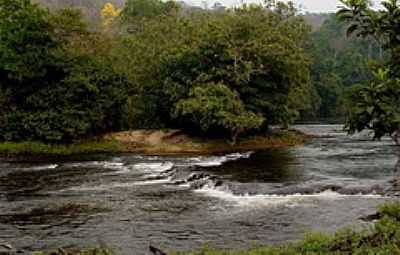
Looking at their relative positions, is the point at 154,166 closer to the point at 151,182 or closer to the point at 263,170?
the point at 151,182

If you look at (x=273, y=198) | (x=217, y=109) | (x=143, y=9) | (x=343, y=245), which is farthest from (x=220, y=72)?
(x=143, y=9)

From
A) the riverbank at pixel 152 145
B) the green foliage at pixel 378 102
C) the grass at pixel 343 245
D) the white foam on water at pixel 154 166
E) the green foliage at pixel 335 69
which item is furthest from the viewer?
the green foliage at pixel 335 69

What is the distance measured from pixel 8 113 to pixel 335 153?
22493 millimetres

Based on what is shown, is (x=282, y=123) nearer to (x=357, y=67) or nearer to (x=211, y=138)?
(x=211, y=138)

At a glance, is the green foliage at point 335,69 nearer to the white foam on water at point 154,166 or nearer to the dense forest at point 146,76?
the dense forest at point 146,76

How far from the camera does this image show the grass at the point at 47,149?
4288 centimetres

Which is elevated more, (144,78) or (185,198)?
(144,78)

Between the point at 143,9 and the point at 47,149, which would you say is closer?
the point at 47,149

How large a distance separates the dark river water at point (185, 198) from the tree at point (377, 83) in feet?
23.1

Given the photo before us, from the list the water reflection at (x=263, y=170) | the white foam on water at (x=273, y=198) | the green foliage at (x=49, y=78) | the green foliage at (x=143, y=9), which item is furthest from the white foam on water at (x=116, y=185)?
the green foliage at (x=143, y=9)

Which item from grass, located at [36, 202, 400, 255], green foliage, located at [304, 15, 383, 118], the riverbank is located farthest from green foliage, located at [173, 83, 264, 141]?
grass, located at [36, 202, 400, 255]

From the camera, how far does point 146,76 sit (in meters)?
48.7

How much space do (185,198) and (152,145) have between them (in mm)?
20198

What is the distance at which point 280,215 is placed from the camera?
2159cm
